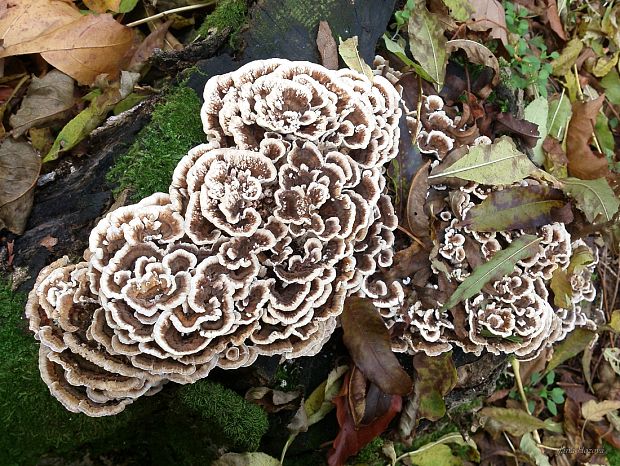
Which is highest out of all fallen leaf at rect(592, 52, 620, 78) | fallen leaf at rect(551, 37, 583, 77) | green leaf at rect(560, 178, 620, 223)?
fallen leaf at rect(551, 37, 583, 77)

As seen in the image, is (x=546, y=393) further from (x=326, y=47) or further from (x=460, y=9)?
(x=326, y=47)

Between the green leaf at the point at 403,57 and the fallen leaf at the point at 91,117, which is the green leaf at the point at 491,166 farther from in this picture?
the fallen leaf at the point at 91,117

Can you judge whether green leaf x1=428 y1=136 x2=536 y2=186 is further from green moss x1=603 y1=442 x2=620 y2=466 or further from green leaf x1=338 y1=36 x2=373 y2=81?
green moss x1=603 y1=442 x2=620 y2=466

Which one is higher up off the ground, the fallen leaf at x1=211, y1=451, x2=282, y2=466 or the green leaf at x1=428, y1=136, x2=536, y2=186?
the green leaf at x1=428, y1=136, x2=536, y2=186

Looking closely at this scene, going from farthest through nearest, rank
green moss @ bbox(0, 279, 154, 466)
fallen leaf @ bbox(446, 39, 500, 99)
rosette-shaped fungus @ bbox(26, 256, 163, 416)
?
fallen leaf @ bbox(446, 39, 500, 99) < green moss @ bbox(0, 279, 154, 466) < rosette-shaped fungus @ bbox(26, 256, 163, 416)

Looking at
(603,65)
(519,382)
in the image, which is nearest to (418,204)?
(519,382)

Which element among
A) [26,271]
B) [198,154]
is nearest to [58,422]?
[26,271]

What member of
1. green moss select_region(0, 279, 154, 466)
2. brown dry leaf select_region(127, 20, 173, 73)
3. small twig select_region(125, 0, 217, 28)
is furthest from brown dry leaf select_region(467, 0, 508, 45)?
green moss select_region(0, 279, 154, 466)
